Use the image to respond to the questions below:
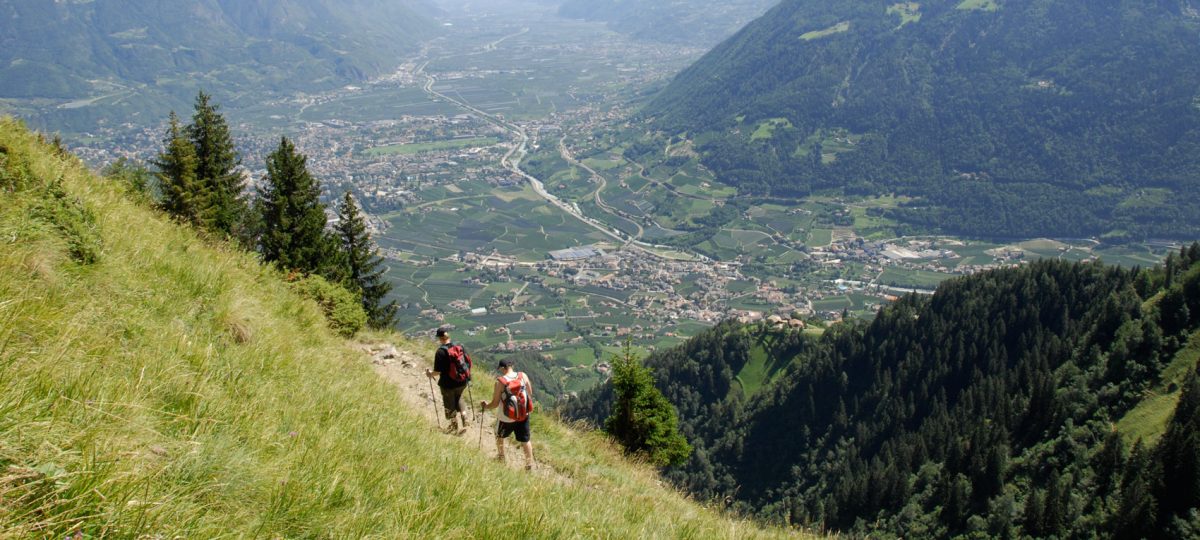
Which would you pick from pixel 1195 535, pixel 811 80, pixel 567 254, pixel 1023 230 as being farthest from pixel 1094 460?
pixel 811 80

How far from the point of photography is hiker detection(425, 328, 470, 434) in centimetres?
847

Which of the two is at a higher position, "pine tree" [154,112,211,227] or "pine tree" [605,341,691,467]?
"pine tree" [154,112,211,227]

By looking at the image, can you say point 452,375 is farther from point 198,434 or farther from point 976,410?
point 976,410

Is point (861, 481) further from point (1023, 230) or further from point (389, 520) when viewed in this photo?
point (1023, 230)

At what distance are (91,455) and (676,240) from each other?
116152mm

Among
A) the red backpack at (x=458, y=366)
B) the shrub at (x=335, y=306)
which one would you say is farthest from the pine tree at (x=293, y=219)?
the red backpack at (x=458, y=366)

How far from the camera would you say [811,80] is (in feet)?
638

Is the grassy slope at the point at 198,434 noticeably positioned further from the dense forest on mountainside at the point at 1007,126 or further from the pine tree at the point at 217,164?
the dense forest on mountainside at the point at 1007,126

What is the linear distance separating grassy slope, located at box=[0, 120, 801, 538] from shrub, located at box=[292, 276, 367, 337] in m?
5.53

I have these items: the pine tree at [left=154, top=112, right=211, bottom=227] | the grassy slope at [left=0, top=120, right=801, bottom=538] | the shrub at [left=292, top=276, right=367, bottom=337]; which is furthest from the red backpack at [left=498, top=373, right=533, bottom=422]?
the pine tree at [left=154, top=112, right=211, bottom=227]

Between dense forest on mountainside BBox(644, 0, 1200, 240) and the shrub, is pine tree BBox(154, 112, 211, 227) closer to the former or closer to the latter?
the shrub

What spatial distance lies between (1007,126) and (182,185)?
19450cm

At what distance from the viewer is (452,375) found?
852 centimetres

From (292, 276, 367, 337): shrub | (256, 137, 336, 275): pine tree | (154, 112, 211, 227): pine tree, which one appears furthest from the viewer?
(256, 137, 336, 275): pine tree
